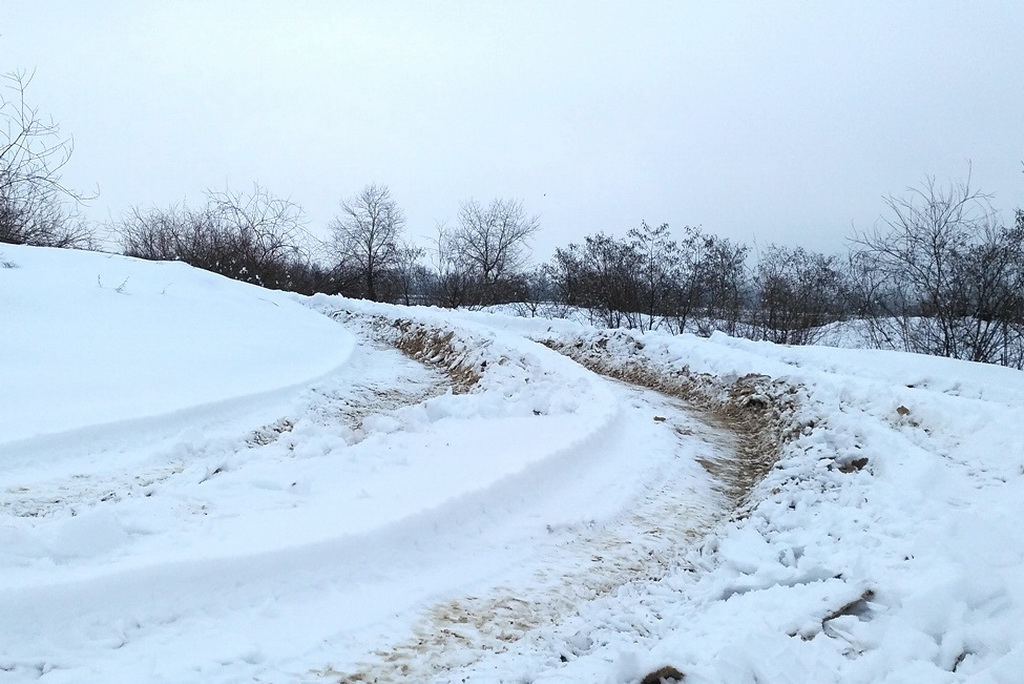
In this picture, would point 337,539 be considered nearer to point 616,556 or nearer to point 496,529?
point 496,529

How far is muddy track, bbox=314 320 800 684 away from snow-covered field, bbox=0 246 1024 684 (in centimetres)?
2

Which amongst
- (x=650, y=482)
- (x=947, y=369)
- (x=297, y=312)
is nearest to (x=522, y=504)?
(x=650, y=482)

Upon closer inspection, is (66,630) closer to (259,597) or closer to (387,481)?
(259,597)

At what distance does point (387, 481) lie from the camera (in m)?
4.43

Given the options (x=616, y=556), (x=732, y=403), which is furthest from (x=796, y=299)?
(x=616, y=556)

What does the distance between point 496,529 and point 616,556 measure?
80 cm

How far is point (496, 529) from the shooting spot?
404 cm

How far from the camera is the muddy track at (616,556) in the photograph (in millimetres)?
2779

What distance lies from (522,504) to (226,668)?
2.29 metres

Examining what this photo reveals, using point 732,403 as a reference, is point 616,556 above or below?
below

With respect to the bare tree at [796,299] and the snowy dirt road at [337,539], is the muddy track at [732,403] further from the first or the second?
the bare tree at [796,299]

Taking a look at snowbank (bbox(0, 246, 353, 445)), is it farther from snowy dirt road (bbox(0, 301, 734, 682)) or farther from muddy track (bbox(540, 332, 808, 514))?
muddy track (bbox(540, 332, 808, 514))

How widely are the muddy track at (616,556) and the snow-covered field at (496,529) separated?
0.02 meters

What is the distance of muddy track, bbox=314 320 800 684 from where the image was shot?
2.78 meters
